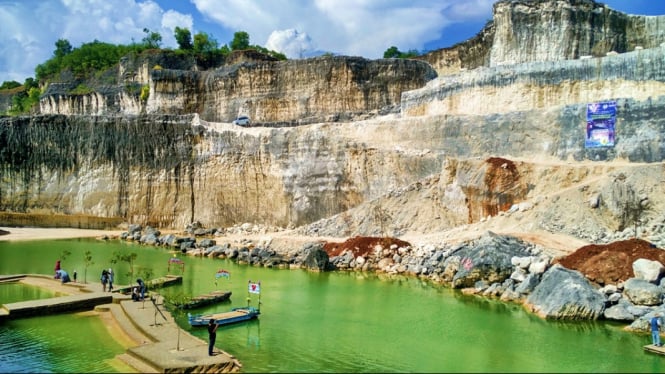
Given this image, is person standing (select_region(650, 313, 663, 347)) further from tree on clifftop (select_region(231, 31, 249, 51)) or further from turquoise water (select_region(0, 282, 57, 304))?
tree on clifftop (select_region(231, 31, 249, 51))

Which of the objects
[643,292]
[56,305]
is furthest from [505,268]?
[56,305]

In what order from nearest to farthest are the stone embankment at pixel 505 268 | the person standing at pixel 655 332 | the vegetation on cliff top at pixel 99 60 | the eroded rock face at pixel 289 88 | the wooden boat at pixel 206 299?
1. the person standing at pixel 655 332
2. the stone embankment at pixel 505 268
3. the wooden boat at pixel 206 299
4. the eroded rock face at pixel 289 88
5. the vegetation on cliff top at pixel 99 60

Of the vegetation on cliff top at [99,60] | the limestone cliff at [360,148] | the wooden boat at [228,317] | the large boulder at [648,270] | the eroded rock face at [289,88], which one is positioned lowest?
the wooden boat at [228,317]

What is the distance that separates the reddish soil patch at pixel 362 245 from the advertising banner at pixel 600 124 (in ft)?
38.9

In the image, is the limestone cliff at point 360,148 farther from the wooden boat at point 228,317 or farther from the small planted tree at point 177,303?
the small planted tree at point 177,303

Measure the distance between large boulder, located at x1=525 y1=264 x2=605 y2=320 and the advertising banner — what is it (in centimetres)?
1318

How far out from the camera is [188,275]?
91.0ft

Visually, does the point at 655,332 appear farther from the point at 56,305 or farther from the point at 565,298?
the point at 56,305

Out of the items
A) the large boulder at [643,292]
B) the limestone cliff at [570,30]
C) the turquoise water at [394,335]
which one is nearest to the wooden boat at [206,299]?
the turquoise water at [394,335]

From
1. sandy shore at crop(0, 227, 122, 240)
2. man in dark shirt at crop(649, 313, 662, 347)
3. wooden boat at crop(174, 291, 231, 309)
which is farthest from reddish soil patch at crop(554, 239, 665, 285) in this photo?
sandy shore at crop(0, 227, 122, 240)

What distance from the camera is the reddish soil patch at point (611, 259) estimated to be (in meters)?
20.8

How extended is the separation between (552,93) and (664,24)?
42.5ft

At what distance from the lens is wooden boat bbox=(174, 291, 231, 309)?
20.0m

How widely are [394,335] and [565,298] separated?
640 centimetres
